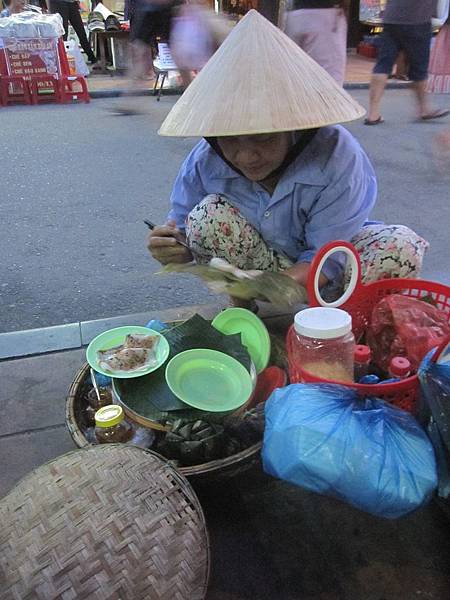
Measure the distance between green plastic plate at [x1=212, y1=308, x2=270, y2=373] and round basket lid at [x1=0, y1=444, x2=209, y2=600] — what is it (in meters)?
0.67

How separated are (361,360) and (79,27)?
34.6 feet

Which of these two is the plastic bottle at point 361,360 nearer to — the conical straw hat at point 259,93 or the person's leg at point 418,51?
the conical straw hat at point 259,93

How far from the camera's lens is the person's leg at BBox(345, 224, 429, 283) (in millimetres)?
1755

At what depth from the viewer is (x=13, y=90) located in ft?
24.7

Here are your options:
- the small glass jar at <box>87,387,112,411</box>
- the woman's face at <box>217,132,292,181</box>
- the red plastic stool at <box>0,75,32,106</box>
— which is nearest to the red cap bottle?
the woman's face at <box>217,132,292,181</box>

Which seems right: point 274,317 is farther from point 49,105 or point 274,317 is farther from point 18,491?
Answer: point 49,105

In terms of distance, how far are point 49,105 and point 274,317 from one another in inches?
251

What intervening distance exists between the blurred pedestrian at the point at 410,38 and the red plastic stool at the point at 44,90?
14.7 feet

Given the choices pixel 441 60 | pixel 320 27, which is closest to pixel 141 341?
pixel 441 60

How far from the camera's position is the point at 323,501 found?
1450 millimetres

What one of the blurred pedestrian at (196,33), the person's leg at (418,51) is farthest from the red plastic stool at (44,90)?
the person's leg at (418,51)

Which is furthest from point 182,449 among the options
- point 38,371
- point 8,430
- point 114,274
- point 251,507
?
point 114,274

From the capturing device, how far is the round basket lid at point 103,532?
0.99 meters

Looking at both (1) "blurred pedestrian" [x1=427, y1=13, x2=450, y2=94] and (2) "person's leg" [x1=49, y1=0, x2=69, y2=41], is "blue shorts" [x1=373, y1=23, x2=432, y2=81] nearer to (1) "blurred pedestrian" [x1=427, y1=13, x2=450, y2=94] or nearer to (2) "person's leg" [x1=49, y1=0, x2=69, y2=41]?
(1) "blurred pedestrian" [x1=427, y1=13, x2=450, y2=94]
